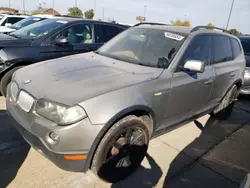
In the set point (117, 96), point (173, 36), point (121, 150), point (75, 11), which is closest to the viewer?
point (117, 96)

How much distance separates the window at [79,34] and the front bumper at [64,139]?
9.44 feet

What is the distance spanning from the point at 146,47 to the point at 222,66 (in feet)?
4.78

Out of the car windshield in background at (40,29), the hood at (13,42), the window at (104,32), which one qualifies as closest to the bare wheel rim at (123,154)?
the hood at (13,42)

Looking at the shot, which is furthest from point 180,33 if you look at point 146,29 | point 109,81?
point 109,81

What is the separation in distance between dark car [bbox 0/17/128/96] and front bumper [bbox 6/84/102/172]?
219 centimetres

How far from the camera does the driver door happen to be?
271 cm

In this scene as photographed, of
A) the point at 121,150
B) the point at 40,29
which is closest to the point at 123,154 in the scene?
the point at 121,150

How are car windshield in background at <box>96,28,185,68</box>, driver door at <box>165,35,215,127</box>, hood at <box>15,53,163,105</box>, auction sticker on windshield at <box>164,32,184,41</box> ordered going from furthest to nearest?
auction sticker on windshield at <box>164,32,184,41</box>, car windshield in background at <box>96,28,185,68</box>, driver door at <box>165,35,215,127</box>, hood at <box>15,53,163,105</box>

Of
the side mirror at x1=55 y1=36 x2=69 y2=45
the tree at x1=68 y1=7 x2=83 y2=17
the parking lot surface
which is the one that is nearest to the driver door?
the parking lot surface

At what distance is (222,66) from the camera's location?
359 cm

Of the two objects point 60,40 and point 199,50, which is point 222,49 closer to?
point 199,50

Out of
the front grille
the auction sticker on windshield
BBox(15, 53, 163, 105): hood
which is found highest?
the auction sticker on windshield

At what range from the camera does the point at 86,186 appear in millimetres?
2281

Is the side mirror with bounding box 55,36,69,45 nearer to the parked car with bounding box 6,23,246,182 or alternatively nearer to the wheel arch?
the parked car with bounding box 6,23,246,182
